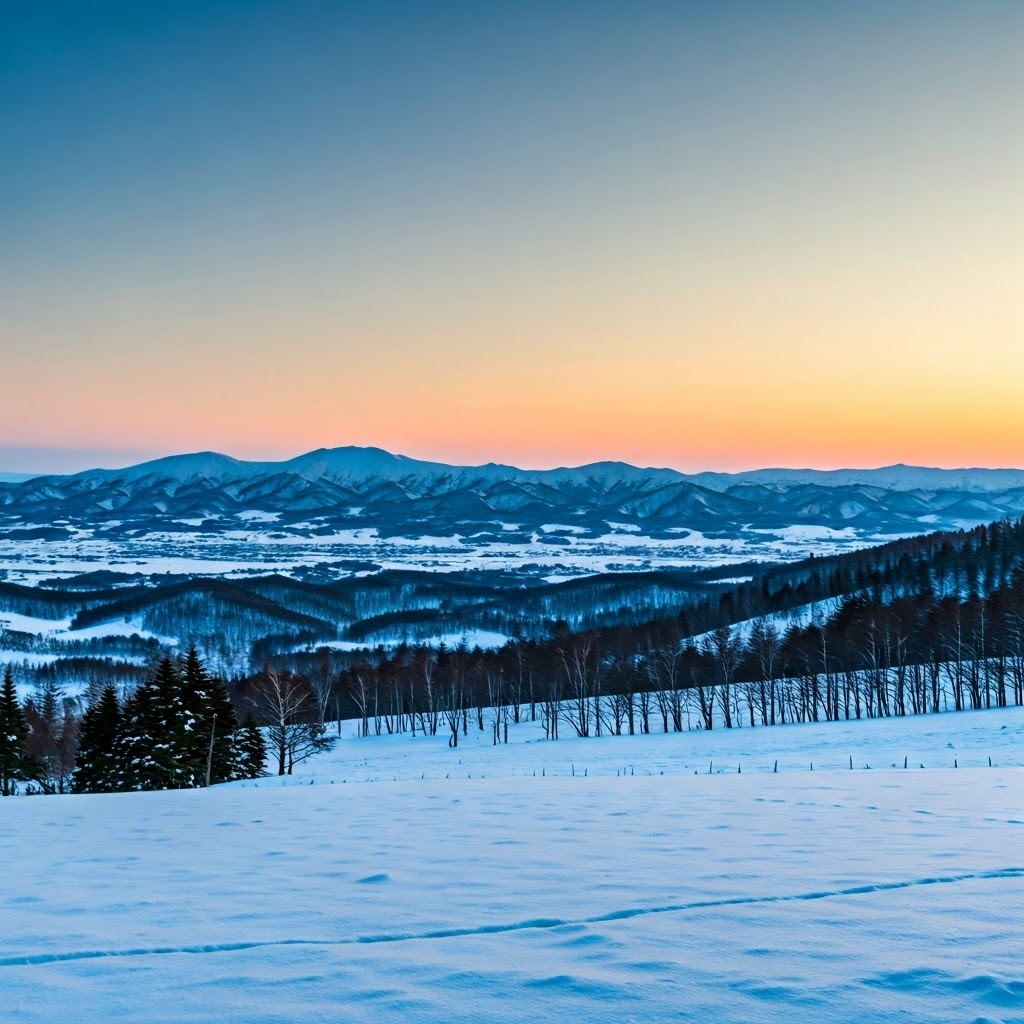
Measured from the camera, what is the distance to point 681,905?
8.35 metres

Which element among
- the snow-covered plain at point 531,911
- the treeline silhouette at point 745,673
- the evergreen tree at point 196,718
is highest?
the snow-covered plain at point 531,911

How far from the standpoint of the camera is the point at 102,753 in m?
43.8

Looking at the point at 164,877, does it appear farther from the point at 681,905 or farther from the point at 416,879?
the point at 681,905

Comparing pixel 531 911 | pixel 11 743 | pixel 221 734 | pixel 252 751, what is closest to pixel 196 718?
pixel 221 734

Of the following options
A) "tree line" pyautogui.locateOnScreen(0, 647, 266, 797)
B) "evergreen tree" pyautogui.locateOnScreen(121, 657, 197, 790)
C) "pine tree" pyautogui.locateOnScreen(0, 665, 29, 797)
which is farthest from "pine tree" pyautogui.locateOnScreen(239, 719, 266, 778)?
"pine tree" pyautogui.locateOnScreen(0, 665, 29, 797)

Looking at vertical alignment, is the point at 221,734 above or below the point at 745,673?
above

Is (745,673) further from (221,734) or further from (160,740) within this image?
(160,740)

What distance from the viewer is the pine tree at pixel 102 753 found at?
43.0 meters

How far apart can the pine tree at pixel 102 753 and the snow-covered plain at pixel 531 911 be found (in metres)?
28.0

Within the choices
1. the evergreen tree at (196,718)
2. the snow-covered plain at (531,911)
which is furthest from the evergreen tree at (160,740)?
the snow-covered plain at (531,911)

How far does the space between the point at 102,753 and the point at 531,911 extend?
1683 inches

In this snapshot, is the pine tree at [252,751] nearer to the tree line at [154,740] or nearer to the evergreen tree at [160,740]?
the tree line at [154,740]

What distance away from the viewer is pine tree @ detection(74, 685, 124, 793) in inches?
1693

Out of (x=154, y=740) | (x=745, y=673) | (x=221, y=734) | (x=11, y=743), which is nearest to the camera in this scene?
(x=154, y=740)
